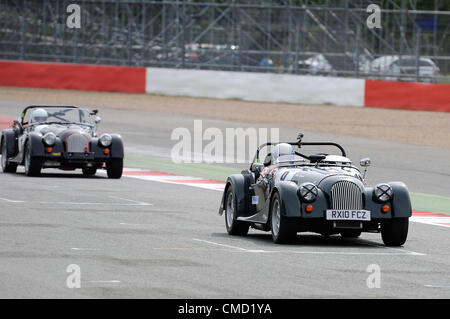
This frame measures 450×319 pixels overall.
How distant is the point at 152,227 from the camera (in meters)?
13.9

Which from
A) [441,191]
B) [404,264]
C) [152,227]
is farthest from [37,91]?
[404,264]

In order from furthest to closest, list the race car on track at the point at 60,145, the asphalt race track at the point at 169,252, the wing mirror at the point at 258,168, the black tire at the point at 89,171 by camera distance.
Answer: the black tire at the point at 89,171 < the race car on track at the point at 60,145 < the wing mirror at the point at 258,168 < the asphalt race track at the point at 169,252

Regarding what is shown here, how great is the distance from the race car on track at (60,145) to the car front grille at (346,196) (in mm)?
8977

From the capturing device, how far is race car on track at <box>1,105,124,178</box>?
66.2 ft

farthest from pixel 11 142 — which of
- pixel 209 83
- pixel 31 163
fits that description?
pixel 209 83

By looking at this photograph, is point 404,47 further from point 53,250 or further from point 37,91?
point 53,250

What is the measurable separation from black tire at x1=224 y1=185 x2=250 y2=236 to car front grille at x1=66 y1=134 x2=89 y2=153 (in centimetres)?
704

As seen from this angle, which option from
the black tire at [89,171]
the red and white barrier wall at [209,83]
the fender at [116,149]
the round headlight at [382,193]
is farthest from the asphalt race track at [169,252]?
the red and white barrier wall at [209,83]

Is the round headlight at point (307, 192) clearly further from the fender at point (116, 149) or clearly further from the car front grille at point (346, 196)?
the fender at point (116, 149)

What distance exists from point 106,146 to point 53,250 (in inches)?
367

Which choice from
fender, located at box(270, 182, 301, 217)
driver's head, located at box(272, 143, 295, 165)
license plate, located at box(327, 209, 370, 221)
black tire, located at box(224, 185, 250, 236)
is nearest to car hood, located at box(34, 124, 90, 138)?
black tire, located at box(224, 185, 250, 236)

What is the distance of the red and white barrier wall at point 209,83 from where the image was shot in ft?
128

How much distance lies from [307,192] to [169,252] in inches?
64.2

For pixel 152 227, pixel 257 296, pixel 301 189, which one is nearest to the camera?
pixel 257 296
